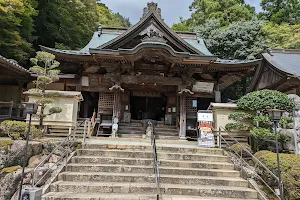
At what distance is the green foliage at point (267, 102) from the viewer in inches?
288

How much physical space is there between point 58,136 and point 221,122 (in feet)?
22.8

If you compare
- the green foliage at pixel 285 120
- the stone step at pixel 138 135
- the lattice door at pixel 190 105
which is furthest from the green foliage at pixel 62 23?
the green foliage at pixel 285 120

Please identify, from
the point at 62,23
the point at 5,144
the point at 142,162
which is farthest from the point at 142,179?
the point at 62,23

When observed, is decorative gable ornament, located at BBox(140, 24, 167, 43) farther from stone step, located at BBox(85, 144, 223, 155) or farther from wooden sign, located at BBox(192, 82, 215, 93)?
stone step, located at BBox(85, 144, 223, 155)

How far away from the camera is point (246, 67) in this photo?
11.0m

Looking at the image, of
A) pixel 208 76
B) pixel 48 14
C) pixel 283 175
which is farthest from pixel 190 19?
pixel 283 175

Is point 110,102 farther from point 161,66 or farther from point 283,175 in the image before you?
point 283,175

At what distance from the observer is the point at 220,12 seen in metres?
28.2

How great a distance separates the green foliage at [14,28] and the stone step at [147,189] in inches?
465


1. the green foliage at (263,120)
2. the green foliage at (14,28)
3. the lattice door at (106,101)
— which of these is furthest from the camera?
the green foliage at (14,28)

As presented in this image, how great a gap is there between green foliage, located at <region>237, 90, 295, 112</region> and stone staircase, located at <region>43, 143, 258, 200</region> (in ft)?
7.56

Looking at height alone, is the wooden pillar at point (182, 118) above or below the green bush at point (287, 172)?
above

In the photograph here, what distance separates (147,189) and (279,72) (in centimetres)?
Answer: 1006

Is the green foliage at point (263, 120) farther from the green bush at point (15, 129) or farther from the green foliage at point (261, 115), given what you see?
the green bush at point (15, 129)
